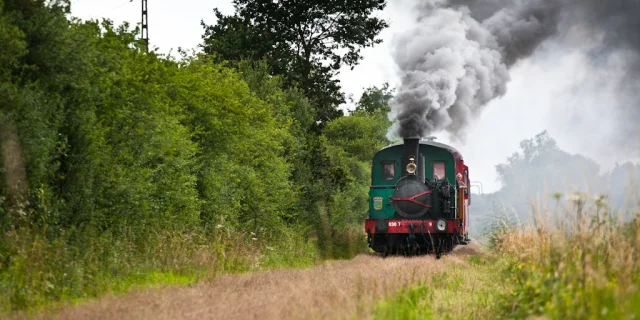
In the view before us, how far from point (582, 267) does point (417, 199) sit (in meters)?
12.7

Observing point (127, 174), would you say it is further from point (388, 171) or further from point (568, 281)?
point (568, 281)

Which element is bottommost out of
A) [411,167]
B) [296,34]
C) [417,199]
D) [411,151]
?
[417,199]

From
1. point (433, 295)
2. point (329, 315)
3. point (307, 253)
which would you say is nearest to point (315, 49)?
point (307, 253)

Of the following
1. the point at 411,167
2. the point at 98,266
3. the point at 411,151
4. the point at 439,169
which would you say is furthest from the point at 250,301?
the point at 439,169

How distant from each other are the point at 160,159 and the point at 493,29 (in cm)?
1254

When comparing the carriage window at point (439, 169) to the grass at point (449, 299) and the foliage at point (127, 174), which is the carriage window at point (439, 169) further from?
the grass at point (449, 299)

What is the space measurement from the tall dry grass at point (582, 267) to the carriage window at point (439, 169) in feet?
36.0

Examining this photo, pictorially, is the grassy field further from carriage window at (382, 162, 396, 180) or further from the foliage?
carriage window at (382, 162, 396, 180)

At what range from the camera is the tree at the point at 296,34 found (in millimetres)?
38250

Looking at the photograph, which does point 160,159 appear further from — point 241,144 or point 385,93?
point 385,93

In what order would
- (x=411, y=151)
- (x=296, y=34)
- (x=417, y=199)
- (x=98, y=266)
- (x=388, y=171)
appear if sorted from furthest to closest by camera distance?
(x=296, y=34), (x=388, y=171), (x=411, y=151), (x=417, y=199), (x=98, y=266)

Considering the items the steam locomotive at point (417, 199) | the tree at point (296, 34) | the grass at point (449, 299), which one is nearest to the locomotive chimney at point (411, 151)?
the steam locomotive at point (417, 199)

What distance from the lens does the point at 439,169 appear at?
20641mm

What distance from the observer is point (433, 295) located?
1032cm
